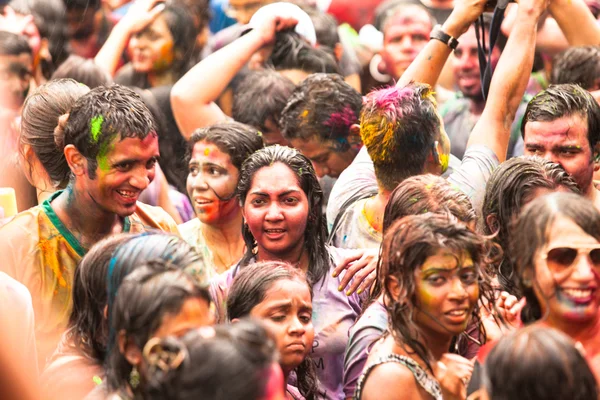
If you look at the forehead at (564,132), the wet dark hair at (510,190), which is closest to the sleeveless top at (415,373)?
the wet dark hair at (510,190)

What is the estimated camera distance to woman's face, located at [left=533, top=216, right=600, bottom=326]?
2.91 meters

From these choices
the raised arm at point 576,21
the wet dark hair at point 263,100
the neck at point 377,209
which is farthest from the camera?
the wet dark hair at point 263,100

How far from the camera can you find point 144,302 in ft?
8.52

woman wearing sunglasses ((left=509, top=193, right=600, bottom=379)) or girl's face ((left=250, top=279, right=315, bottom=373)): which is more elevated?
woman wearing sunglasses ((left=509, top=193, right=600, bottom=379))

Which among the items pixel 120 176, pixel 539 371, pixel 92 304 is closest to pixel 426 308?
pixel 539 371

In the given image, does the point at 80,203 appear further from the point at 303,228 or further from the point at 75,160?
the point at 303,228

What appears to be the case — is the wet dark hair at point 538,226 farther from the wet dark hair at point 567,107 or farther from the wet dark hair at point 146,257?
the wet dark hair at point 567,107

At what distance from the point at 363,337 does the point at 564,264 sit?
71 centimetres

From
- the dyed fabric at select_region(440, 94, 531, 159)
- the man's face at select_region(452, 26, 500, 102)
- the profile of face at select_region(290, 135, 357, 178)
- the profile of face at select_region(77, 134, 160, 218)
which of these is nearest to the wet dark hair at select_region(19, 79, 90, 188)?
the profile of face at select_region(77, 134, 160, 218)

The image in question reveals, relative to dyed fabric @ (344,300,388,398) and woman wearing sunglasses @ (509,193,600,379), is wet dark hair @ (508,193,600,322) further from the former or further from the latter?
dyed fabric @ (344,300,388,398)

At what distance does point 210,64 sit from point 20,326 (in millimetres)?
2589

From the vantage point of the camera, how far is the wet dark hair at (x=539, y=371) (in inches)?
90.0

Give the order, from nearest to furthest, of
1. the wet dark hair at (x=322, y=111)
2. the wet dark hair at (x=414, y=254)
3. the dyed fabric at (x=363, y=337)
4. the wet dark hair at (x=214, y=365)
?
the wet dark hair at (x=214, y=365) < the wet dark hair at (x=414, y=254) < the dyed fabric at (x=363, y=337) < the wet dark hair at (x=322, y=111)

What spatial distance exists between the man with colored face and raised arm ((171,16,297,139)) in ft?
5.31
